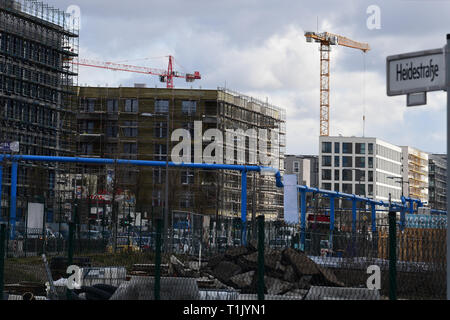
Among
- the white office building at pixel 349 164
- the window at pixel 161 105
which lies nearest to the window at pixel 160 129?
the window at pixel 161 105

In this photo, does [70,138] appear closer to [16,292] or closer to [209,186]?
[209,186]

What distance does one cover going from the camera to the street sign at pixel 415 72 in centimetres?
827

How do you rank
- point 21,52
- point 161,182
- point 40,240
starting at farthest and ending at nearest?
point 161,182 → point 21,52 → point 40,240

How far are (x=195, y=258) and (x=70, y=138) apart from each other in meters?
77.3

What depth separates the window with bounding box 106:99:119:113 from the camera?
112 m

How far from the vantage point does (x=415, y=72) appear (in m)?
8.43

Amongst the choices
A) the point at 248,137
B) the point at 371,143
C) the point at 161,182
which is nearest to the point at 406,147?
the point at 371,143

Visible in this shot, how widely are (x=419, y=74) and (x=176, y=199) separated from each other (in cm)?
9515

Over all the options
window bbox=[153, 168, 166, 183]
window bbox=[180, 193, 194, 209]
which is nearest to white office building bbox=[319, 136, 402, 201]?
window bbox=[153, 168, 166, 183]

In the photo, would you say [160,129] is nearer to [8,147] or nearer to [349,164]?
[8,147]

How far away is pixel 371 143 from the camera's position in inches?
6545

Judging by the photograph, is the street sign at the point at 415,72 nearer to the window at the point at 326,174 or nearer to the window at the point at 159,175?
the window at the point at 159,175

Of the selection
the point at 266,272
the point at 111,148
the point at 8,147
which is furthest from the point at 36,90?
the point at 266,272

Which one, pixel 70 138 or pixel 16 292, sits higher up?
pixel 70 138
